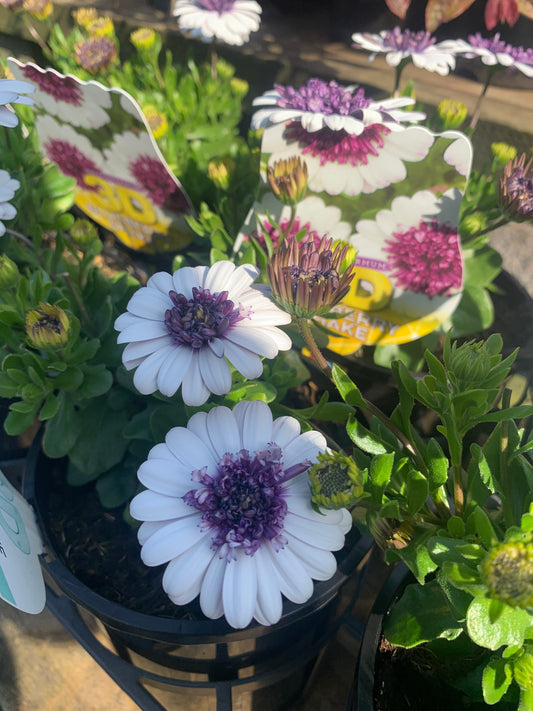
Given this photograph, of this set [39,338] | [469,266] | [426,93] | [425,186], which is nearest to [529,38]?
[426,93]

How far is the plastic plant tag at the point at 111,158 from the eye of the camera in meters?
0.77

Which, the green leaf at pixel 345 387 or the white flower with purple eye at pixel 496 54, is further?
the white flower with purple eye at pixel 496 54

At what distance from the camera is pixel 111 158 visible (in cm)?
87

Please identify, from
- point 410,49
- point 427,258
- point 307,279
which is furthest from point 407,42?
point 307,279

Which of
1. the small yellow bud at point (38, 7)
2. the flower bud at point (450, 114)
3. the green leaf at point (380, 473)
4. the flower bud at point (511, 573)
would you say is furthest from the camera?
the small yellow bud at point (38, 7)

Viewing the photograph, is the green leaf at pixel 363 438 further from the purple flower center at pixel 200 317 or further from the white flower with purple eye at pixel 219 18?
the white flower with purple eye at pixel 219 18

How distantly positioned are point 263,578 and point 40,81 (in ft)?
2.39

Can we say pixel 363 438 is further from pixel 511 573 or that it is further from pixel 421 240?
pixel 421 240

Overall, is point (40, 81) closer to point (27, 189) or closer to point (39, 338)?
point (27, 189)

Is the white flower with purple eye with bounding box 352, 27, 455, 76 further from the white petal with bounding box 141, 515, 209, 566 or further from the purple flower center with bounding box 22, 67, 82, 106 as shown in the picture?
the white petal with bounding box 141, 515, 209, 566

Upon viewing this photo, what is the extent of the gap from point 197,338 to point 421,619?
0.33 meters

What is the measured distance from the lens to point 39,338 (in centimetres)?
58

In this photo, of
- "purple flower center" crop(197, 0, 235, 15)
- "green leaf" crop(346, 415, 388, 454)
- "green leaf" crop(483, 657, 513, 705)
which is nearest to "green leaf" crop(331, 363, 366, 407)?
"green leaf" crop(346, 415, 388, 454)

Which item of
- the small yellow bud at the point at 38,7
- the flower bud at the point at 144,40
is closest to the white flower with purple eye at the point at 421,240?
the flower bud at the point at 144,40
